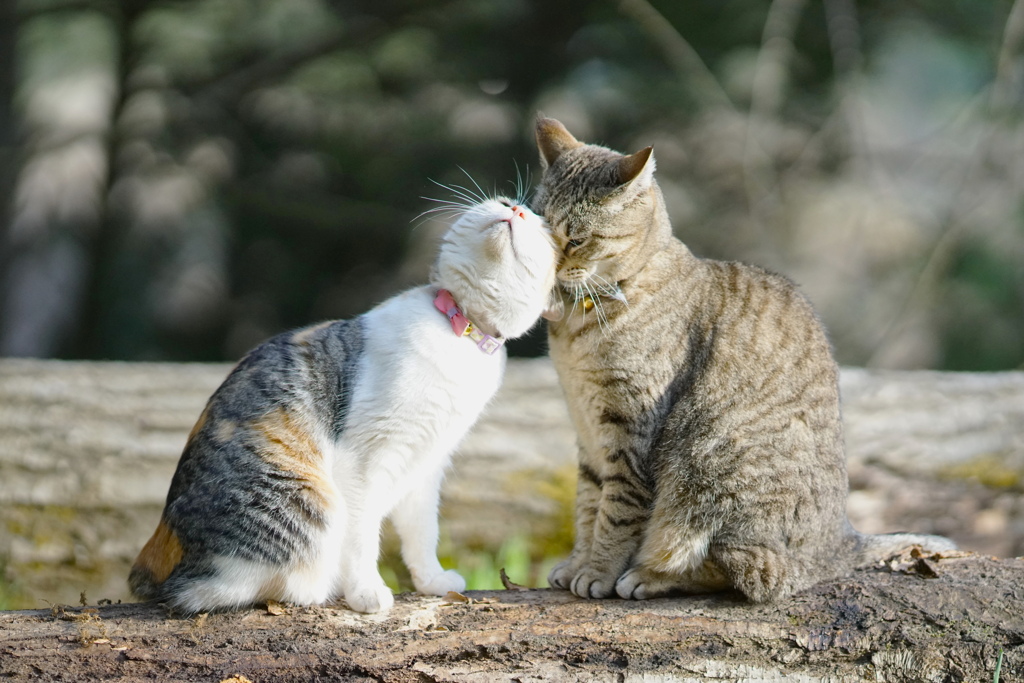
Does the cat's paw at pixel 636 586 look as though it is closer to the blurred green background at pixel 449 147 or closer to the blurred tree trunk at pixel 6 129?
the blurred green background at pixel 449 147

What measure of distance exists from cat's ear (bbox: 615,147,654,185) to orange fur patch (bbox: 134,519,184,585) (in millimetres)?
1800

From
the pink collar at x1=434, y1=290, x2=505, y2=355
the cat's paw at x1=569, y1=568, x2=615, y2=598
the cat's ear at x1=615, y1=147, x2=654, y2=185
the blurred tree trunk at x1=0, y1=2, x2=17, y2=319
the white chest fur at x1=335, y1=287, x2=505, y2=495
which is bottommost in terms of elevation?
the cat's paw at x1=569, y1=568, x2=615, y2=598

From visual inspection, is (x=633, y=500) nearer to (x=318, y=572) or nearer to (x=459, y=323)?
(x=459, y=323)

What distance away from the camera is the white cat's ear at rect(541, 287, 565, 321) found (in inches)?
108

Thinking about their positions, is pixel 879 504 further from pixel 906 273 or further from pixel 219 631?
pixel 219 631

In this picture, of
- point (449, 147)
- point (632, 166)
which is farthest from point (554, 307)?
point (449, 147)

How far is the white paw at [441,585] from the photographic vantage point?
8.75 ft

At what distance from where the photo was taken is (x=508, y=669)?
2.21 meters

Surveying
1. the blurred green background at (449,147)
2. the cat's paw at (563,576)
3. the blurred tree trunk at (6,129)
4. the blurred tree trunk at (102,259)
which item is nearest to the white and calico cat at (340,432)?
the cat's paw at (563,576)

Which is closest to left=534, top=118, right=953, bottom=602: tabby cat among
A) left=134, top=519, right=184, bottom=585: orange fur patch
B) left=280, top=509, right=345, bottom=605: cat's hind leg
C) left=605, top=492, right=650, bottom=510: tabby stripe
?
left=605, top=492, right=650, bottom=510: tabby stripe

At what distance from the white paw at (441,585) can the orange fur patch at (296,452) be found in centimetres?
55

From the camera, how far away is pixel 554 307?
2756 millimetres

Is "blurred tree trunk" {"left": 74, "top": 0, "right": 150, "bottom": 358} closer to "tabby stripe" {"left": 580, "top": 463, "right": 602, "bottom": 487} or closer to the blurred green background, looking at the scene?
the blurred green background

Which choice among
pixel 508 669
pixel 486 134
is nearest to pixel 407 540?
pixel 508 669
